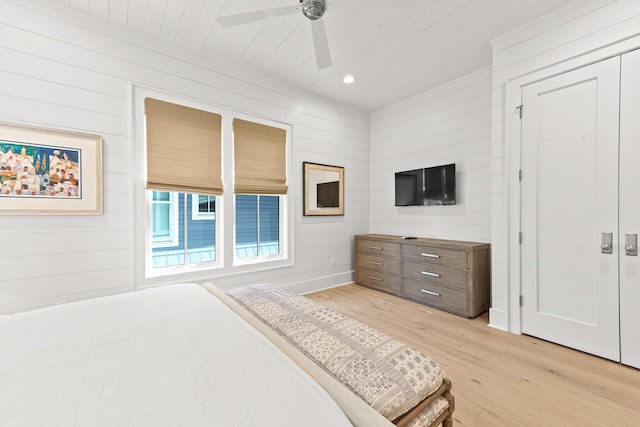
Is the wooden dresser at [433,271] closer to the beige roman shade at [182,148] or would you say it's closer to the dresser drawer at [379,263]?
the dresser drawer at [379,263]

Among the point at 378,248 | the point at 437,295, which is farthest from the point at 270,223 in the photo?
the point at 437,295

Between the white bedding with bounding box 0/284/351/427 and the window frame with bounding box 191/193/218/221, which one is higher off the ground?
the window frame with bounding box 191/193/218/221

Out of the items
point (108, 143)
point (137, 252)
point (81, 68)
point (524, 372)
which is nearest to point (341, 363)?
point (524, 372)

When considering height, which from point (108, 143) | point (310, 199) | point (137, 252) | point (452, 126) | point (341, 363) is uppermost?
point (452, 126)

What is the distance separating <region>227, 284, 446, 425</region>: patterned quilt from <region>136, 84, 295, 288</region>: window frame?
1.75 meters

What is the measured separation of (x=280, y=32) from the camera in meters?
2.63

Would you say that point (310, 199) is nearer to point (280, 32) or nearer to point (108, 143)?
point (280, 32)

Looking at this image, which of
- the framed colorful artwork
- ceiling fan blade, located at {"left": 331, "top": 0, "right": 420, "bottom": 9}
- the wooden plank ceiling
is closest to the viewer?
ceiling fan blade, located at {"left": 331, "top": 0, "right": 420, "bottom": 9}

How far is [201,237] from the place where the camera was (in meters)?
3.41

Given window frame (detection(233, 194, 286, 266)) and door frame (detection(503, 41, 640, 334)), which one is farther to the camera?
window frame (detection(233, 194, 286, 266))

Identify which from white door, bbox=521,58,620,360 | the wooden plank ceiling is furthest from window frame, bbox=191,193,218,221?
white door, bbox=521,58,620,360

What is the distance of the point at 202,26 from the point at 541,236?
3705 millimetres

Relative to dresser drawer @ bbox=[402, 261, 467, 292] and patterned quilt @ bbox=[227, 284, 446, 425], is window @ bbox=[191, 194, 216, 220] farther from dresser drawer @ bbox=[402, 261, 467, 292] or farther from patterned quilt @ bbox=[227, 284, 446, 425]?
dresser drawer @ bbox=[402, 261, 467, 292]

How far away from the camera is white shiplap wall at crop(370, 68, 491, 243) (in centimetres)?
334
